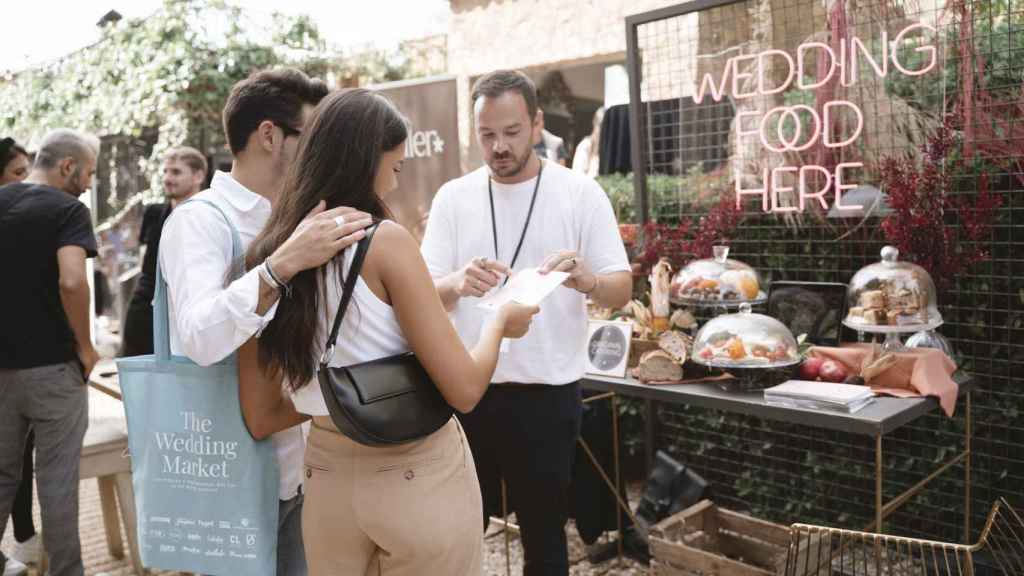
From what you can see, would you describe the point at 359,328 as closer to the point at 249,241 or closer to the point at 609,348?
the point at 249,241

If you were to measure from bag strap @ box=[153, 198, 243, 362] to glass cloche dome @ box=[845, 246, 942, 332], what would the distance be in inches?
90.4

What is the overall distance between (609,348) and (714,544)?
0.95 metres

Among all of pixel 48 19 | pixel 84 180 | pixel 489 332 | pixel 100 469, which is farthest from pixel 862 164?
pixel 48 19

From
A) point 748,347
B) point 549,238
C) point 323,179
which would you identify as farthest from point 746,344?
point 323,179

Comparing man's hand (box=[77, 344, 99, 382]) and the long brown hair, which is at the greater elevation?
the long brown hair

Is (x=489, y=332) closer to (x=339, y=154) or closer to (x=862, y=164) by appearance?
(x=339, y=154)

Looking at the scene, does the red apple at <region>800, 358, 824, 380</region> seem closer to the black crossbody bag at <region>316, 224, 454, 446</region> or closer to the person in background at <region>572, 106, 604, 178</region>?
the black crossbody bag at <region>316, 224, 454, 446</region>

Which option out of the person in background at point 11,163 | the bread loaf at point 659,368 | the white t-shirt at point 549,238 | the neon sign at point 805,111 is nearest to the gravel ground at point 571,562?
the bread loaf at point 659,368

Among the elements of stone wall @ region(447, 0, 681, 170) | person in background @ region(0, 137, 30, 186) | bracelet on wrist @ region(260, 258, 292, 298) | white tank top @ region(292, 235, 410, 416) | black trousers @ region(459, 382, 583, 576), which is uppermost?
stone wall @ region(447, 0, 681, 170)

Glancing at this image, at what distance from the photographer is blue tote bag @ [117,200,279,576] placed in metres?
1.82

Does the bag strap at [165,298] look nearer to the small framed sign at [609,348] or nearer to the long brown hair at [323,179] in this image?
the long brown hair at [323,179]

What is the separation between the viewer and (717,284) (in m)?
3.43

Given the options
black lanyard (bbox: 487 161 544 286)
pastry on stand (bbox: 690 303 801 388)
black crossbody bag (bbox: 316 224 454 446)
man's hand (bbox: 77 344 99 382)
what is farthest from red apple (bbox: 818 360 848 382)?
man's hand (bbox: 77 344 99 382)

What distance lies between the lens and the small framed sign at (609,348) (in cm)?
343
